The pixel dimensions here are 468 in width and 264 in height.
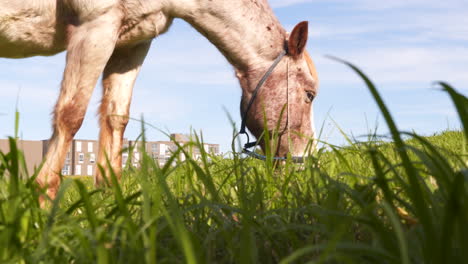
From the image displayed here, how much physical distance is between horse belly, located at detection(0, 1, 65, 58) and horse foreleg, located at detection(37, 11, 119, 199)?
0.33 meters

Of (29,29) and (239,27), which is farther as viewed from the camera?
(239,27)

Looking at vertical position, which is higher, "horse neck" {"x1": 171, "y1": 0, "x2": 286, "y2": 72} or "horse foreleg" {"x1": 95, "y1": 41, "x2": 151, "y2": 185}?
"horse neck" {"x1": 171, "y1": 0, "x2": 286, "y2": 72}

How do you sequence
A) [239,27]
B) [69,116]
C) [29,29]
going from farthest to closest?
[239,27], [29,29], [69,116]

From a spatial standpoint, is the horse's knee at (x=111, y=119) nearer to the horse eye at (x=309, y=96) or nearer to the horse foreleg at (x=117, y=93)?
the horse foreleg at (x=117, y=93)

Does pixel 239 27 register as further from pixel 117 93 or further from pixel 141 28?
pixel 117 93

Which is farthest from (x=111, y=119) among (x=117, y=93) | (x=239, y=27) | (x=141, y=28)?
(x=239, y=27)

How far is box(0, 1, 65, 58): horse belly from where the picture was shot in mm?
3932

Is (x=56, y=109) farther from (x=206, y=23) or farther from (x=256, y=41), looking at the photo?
(x=256, y=41)

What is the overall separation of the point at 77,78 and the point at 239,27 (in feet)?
4.91

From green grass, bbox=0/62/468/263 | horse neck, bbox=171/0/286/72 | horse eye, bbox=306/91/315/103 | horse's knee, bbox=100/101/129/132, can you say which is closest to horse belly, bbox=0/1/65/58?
horse's knee, bbox=100/101/129/132

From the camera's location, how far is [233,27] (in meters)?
4.46

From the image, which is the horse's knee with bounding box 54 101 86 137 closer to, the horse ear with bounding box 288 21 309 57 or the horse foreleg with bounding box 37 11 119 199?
the horse foreleg with bounding box 37 11 119 199

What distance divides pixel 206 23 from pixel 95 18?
1034 millimetres

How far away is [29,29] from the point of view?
157 inches
